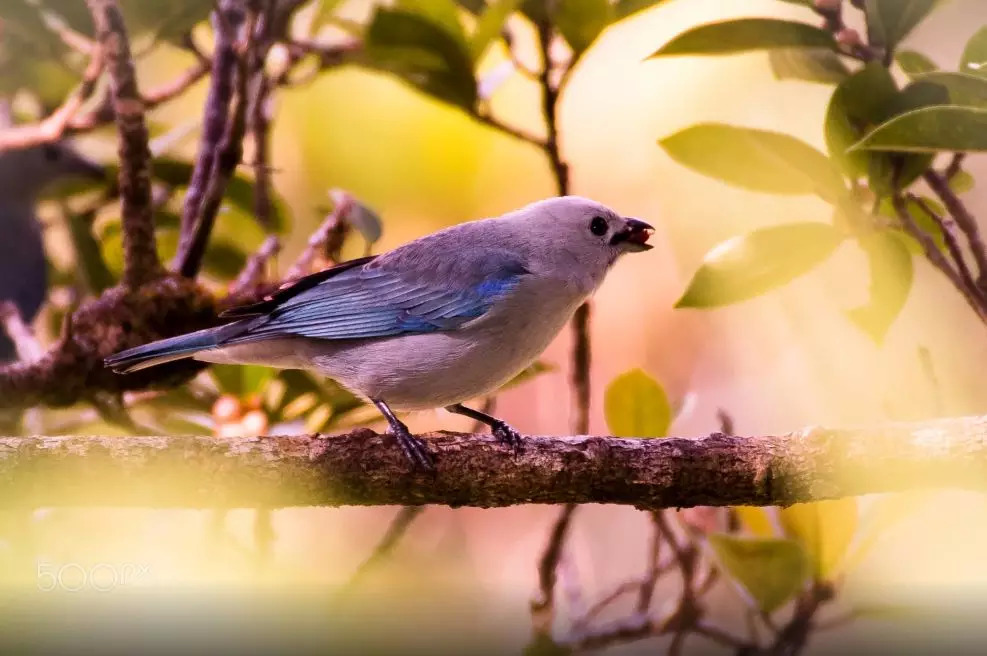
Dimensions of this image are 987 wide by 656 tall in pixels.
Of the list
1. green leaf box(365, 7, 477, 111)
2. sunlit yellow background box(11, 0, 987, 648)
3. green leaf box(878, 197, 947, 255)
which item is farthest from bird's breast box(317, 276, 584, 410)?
green leaf box(878, 197, 947, 255)

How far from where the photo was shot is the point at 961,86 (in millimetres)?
1229

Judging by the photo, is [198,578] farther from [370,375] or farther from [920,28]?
[920,28]

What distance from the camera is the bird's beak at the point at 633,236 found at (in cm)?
142

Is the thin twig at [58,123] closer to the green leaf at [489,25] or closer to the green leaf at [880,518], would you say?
the green leaf at [489,25]

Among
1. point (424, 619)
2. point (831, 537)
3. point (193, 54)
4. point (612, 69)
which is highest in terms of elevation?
point (193, 54)

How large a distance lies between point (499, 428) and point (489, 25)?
26.2 inches

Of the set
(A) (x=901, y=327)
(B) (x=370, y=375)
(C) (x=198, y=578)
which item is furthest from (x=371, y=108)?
(A) (x=901, y=327)

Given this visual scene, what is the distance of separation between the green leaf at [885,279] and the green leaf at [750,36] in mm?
310

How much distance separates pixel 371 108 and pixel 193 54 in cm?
35

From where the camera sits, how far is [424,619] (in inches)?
52.4

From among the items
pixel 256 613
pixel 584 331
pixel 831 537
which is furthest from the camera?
pixel 584 331

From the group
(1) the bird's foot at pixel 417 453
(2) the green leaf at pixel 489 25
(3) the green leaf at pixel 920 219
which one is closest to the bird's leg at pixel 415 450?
(1) the bird's foot at pixel 417 453

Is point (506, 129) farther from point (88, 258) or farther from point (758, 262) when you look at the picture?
point (88, 258)

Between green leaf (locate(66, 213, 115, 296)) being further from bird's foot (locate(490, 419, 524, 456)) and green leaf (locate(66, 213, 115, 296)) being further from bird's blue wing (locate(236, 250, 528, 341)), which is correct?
bird's foot (locate(490, 419, 524, 456))
